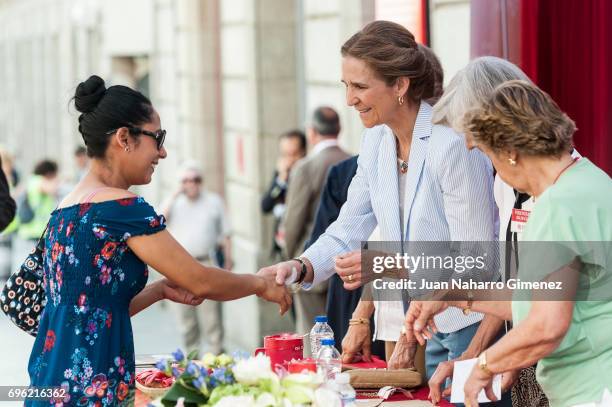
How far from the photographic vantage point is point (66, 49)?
2998 centimetres

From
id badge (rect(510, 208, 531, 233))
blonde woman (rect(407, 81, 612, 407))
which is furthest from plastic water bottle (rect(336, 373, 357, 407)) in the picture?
id badge (rect(510, 208, 531, 233))

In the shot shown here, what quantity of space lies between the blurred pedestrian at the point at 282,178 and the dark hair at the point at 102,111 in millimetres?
6283

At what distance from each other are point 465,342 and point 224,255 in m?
7.21

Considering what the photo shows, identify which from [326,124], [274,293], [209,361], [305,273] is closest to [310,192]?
[326,124]

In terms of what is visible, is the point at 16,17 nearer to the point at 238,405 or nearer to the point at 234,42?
the point at 234,42

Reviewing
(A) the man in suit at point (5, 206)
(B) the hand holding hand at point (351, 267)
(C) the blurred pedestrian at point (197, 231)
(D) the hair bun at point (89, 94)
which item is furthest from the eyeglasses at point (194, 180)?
(D) the hair bun at point (89, 94)

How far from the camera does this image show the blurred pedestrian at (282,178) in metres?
10.0

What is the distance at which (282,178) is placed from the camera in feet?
33.7

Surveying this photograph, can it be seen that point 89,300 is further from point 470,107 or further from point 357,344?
point 470,107

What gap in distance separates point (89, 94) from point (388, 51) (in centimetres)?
107

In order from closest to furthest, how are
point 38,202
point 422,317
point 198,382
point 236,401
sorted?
point 236,401
point 198,382
point 422,317
point 38,202

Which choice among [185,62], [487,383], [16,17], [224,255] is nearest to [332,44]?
[224,255]

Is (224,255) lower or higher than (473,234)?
lower

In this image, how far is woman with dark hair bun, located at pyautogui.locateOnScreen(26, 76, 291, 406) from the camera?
350cm
